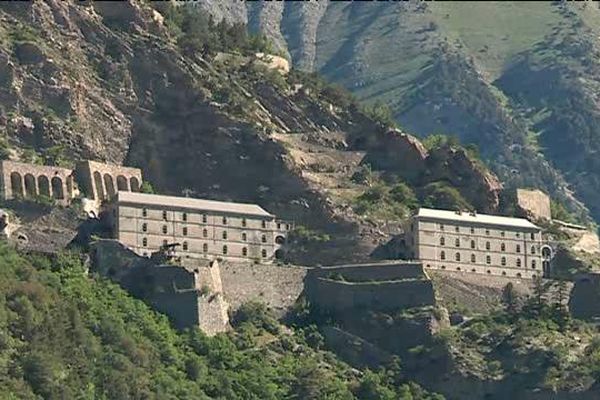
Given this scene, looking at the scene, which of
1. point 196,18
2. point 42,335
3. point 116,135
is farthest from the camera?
point 196,18

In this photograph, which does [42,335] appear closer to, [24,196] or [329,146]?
[24,196]

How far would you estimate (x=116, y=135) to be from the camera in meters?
168

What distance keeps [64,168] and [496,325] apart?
80.6 ft

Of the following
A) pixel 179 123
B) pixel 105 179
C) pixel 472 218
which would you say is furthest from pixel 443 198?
pixel 105 179

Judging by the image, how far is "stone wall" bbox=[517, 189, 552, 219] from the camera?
172 m

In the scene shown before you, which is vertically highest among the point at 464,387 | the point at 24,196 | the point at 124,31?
the point at 124,31

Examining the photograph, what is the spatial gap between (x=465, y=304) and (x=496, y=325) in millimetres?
3578

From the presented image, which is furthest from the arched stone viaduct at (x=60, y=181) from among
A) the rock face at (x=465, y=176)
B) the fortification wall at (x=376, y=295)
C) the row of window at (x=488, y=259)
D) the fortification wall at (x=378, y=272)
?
the rock face at (x=465, y=176)

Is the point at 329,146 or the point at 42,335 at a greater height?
the point at 329,146

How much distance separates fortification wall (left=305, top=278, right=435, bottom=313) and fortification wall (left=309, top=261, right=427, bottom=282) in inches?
25.8

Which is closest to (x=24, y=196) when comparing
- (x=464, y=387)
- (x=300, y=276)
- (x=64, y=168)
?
(x=64, y=168)

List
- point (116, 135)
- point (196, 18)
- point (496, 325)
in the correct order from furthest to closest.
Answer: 1. point (196, 18)
2. point (116, 135)
3. point (496, 325)

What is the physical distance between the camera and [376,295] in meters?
158

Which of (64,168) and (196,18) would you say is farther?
(196,18)
